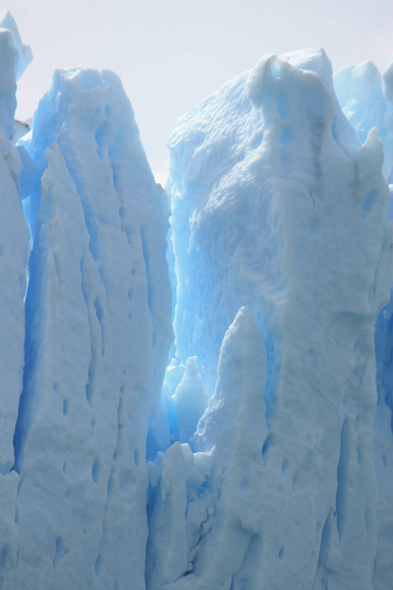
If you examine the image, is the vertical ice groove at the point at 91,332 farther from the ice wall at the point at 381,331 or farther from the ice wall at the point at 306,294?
the ice wall at the point at 381,331

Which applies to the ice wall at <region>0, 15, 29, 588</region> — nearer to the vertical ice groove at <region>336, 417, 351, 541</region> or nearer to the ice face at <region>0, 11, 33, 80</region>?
the ice face at <region>0, 11, 33, 80</region>

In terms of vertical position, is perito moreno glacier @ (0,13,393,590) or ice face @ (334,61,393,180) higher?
ice face @ (334,61,393,180)

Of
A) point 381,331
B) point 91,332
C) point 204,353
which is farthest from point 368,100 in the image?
point 91,332

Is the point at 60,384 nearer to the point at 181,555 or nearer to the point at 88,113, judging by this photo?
the point at 181,555

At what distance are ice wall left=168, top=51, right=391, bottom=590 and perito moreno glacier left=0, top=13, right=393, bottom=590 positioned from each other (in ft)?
0.06

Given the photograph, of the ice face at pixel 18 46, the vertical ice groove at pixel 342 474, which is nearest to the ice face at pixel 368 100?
the vertical ice groove at pixel 342 474

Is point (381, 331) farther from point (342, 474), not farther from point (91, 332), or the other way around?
point (91, 332)

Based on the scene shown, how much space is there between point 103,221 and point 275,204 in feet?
5.03

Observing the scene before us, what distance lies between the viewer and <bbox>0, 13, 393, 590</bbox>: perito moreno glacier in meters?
3.42

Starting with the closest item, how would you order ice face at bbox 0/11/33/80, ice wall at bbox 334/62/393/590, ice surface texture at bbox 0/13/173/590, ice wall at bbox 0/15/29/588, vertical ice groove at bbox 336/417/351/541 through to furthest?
1. ice wall at bbox 0/15/29/588
2. ice surface texture at bbox 0/13/173/590
3. vertical ice groove at bbox 336/417/351/541
4. ice wall at bbox 334/62/393/590
5. ice face at bbox 0/11/33/80

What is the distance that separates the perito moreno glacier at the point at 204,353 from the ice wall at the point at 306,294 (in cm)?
2

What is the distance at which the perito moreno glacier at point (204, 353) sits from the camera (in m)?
3.42

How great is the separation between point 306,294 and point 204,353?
4.51ft

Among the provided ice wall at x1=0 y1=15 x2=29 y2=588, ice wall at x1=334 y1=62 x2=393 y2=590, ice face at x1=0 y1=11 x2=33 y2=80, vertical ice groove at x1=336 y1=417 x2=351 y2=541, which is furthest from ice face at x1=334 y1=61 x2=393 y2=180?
ice wall at x1=0 y1=15 x2=29 y2=588
